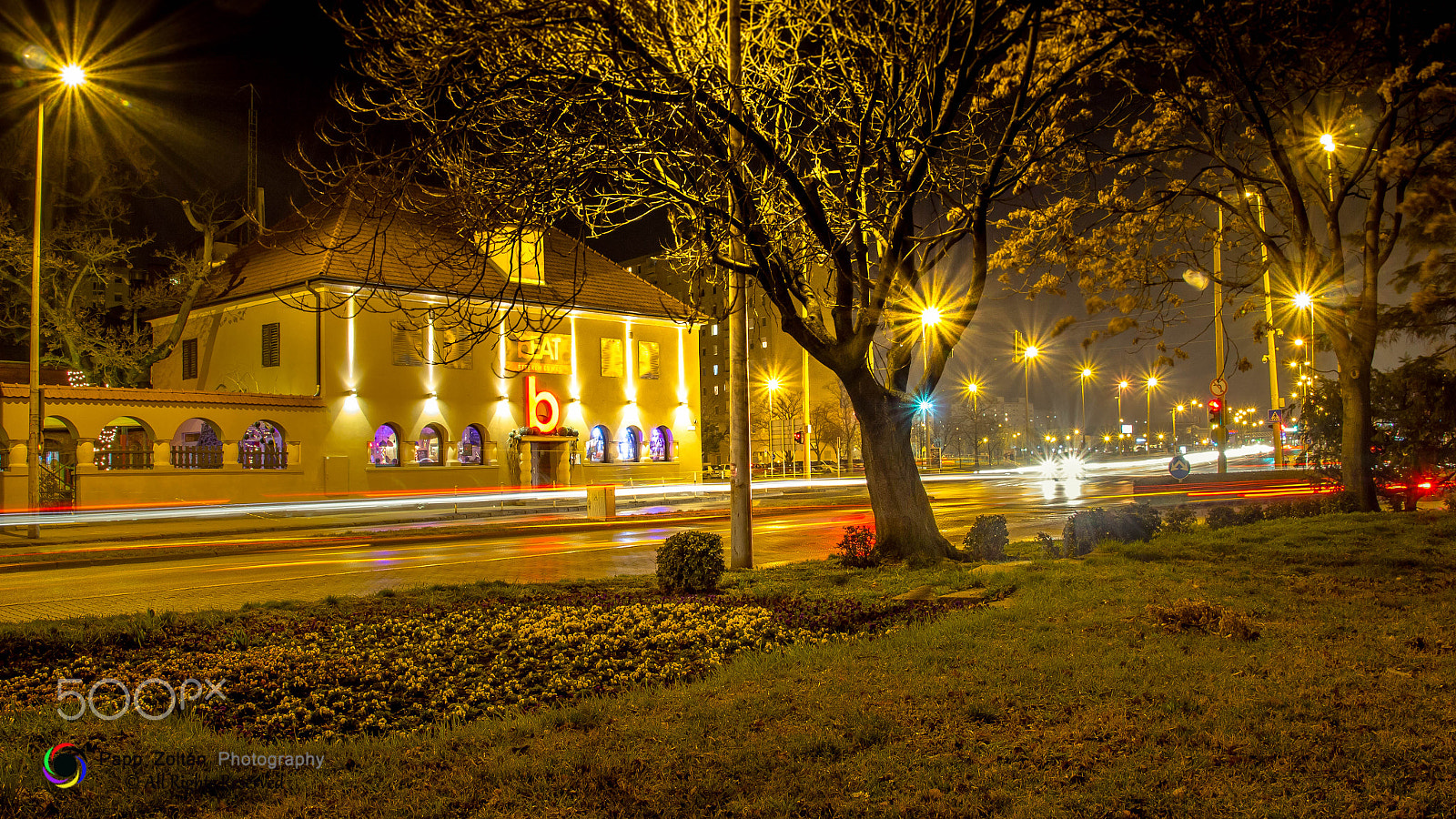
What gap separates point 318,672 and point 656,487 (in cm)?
3546

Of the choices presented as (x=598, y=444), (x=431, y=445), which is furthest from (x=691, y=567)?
(x=598, y=444)

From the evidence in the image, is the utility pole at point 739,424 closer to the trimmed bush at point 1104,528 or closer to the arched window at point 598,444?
the trimmed bush at point 1104,528

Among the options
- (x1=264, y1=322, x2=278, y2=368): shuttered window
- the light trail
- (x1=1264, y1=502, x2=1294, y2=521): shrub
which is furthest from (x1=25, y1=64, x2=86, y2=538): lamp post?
(x1=1264, y1=502, x2=1294, y2=521): shrub

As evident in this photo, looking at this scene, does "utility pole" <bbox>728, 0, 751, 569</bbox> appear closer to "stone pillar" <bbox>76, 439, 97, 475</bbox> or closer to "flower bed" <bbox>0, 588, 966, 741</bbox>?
"flower bed" <bbox>0, 588, 966, 741</bbox>

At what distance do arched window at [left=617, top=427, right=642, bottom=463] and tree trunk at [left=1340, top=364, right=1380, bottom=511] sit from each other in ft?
105

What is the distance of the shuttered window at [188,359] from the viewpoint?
39.8 metres

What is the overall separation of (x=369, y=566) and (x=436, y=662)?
9.59m

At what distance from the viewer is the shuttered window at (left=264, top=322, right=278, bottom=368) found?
36188 millimetres

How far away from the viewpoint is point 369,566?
1545 cm

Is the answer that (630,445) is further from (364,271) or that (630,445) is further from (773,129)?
(773,129)

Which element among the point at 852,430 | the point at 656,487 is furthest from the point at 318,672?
the point at 852,430

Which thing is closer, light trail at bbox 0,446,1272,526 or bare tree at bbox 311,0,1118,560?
bare tree at bbox 311,0,1118,560

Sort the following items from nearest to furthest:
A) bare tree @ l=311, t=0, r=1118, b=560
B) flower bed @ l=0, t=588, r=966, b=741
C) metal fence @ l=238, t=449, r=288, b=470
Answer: flower bed @ l=0, t=588, r=966, b=741
bare tree @ l=311, t=0, r=1118, b=560
metal fence @ l=238, t=449, r=288, b=470

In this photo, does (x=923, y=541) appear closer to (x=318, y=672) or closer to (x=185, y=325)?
(x=318, y=672)
